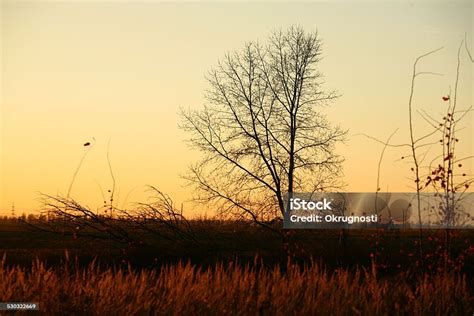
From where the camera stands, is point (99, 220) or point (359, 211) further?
point (359, 211)

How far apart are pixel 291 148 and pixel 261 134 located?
0.93m

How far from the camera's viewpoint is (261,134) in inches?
713

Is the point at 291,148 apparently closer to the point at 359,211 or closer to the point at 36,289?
the point at 359,211

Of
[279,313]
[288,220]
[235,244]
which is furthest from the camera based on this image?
[288,220]

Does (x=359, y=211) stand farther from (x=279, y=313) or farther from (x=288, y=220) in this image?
(x=279, y=313)

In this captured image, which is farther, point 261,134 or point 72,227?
point 261,134

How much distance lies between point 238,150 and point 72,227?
5.17m

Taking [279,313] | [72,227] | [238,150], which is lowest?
[279,313]

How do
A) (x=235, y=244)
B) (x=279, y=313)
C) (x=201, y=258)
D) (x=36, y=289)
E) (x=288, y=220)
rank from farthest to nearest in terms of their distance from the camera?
(x=288, y=220), (x=235, y=244), (x=201, y=258), (x=36, y=289), (x=279, y=313)

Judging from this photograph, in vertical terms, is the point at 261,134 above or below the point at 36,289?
above

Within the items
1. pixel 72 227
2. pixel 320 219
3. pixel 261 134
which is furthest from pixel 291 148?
pixel 72 227

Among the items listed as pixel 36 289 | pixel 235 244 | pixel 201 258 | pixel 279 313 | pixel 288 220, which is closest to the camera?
pixel 279 313

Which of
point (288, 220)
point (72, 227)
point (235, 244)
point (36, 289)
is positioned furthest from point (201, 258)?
point (36, 289)

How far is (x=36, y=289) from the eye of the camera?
8.12m
